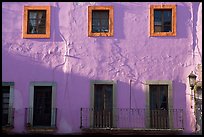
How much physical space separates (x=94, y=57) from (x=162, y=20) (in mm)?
2991

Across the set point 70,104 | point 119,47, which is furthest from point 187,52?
point 70,104

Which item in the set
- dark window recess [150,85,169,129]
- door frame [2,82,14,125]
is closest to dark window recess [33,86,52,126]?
door frame [2,82,14,125]

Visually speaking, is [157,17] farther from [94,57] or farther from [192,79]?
[94,57]

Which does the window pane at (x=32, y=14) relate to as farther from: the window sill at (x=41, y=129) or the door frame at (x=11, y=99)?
the window sill at (x=41, y=129)

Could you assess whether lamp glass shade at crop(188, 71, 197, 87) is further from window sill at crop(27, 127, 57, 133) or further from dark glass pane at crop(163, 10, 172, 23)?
window sill at crop(27, 127, 57, 133)

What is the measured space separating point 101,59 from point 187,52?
3.30 m

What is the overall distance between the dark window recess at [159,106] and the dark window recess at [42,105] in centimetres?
385

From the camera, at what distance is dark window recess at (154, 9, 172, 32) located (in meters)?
15.9

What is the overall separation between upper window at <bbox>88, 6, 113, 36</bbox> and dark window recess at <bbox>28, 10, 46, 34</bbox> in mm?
1795

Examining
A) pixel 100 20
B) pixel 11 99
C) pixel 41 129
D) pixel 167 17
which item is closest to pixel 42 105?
pixel 41 129

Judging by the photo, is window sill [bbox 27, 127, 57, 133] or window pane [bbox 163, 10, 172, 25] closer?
window sill [bbox 27, 127, 57, 133]

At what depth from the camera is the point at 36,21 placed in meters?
16.1

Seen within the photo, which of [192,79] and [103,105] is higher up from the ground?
[192,79]

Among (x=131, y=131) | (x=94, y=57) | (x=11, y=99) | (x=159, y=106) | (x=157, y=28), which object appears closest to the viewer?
(x=131, y=131)
